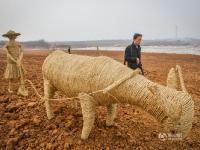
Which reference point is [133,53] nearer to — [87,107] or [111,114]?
[111,114]

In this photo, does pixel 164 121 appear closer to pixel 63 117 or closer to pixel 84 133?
pixel 84 133

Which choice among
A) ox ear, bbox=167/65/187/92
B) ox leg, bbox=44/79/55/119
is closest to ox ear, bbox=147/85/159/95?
ox ear, bbox=167/65/187/92

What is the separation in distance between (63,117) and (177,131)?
→ 3.45m

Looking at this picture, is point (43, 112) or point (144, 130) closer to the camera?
point (144, 130)

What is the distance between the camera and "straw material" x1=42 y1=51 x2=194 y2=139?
453 cm

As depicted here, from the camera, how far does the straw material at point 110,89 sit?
14.9 feet

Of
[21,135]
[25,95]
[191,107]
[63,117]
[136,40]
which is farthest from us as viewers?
[25,95]

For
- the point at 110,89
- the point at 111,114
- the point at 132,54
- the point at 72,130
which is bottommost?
the point at 72,130

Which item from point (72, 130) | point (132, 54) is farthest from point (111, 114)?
point (132, 54)

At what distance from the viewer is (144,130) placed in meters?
6.91

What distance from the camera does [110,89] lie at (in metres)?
5.19

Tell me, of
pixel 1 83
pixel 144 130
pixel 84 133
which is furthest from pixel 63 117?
pixel 1 83

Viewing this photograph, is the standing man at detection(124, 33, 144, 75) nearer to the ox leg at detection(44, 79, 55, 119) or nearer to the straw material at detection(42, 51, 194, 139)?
the straw material at detection(42, 51, 194, 139)

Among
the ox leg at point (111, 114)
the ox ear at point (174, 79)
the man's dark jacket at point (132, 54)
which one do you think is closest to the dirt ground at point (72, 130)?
the ox leg at point (111, 114)
